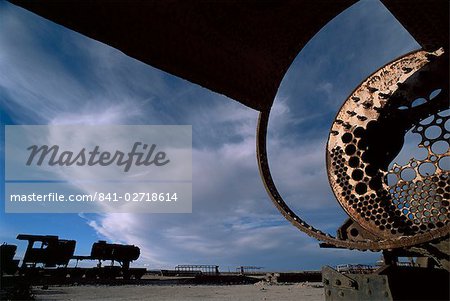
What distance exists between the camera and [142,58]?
1.32 m

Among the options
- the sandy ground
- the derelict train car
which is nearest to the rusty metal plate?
the sandy ground

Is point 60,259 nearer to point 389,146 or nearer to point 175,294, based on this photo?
point 175,294

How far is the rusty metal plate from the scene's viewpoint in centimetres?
230

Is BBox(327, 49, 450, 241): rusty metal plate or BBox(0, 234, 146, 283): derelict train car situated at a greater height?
BBox(0, 234, 146, 283): derelict train car

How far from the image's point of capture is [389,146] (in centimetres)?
264

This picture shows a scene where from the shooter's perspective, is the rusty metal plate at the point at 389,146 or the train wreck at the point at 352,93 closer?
the train wreck at the point at 352,93

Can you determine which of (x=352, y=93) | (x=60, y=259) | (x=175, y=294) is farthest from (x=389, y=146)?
(x=60, y=259)

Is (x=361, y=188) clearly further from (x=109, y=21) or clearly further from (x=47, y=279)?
(x=47, y=279)

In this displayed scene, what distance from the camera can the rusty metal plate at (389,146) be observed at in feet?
7.55

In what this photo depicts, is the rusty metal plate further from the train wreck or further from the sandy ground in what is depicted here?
the sandy ground

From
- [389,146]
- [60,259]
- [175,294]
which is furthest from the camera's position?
[60,259]

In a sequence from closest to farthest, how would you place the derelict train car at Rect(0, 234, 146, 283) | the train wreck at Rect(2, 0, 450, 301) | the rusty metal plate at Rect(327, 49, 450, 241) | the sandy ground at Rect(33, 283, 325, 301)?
the train wreck at Rect(2, 0, 450, 301) → the rusty metal plate at Rect(327, 49, 450, 241) → the sandy ground at Rect(33, 283, 325, 301) → the derelict train car at Rect(0, 234, 146, 283)

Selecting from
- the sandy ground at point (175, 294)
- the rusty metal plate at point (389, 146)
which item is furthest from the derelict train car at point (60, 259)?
the rusty metal plate at point (389, 146)

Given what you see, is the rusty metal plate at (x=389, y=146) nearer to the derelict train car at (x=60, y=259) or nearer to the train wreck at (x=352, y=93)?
the train wreck at (x=352, y=93)
